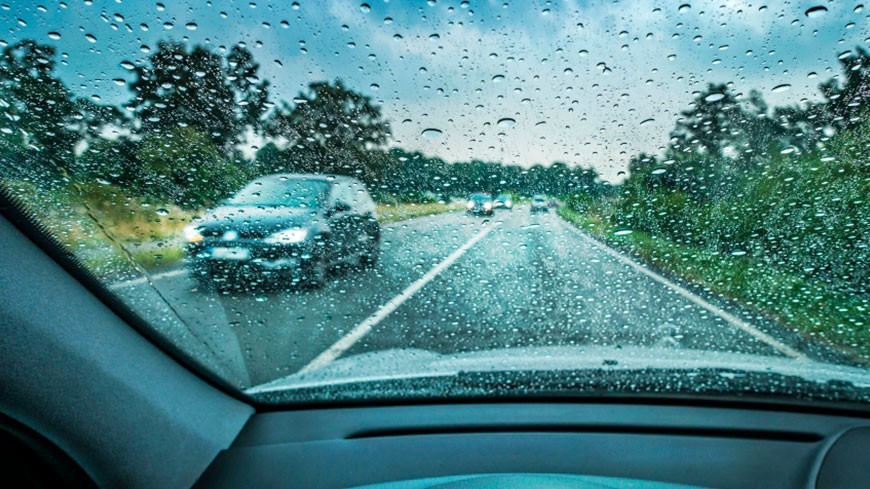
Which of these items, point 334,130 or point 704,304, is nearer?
point 334,130

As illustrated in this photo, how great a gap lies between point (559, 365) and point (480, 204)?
5.50ft

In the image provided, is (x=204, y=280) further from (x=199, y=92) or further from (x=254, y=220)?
(x=199, y=92)

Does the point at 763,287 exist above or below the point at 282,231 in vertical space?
below

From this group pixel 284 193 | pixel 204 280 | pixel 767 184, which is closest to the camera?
pixel 204 280

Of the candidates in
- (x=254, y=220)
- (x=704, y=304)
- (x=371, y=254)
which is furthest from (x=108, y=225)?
(x=704, y=304)

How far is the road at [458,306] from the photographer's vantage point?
10.3 feet

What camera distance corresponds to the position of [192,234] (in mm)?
3121

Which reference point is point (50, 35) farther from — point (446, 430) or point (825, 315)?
point (825, 315)

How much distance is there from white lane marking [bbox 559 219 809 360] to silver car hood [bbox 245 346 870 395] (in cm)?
39

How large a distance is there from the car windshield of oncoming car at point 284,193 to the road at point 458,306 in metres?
0.56

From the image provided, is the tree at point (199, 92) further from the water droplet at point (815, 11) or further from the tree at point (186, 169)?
the water droplet at point (815, 11)

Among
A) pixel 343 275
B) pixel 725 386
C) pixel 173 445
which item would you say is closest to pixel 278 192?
pixel 343 275

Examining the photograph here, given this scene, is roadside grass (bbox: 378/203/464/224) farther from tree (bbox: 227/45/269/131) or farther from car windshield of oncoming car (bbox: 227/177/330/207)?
tree (bbox: 227/45/269/131)

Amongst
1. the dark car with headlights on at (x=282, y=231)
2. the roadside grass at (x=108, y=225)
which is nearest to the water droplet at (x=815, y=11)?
the dark car with headlights on at (x=282, y=231)
